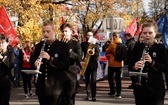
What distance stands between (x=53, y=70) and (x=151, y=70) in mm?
1402

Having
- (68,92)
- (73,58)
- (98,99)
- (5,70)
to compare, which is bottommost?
(98,99)

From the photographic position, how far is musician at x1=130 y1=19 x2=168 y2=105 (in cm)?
496

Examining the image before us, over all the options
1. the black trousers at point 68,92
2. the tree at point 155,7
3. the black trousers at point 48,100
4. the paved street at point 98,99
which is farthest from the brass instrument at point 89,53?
the tree at point 155,7

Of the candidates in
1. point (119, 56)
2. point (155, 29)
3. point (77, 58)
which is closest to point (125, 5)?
point (119, 56)

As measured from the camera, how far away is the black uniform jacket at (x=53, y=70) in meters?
5.37

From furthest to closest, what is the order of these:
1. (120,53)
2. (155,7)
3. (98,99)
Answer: (155,7) < (120,53) < (98,99)

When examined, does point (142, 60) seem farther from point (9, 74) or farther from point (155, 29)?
point (9, 74)

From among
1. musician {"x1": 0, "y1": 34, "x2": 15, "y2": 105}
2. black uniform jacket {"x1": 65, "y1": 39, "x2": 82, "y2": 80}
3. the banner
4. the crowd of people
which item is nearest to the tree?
the banner

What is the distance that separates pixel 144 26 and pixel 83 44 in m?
5.95

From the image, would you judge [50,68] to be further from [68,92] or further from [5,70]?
[68,92]

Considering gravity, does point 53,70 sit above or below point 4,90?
above

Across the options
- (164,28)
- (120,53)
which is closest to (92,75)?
(120,53)

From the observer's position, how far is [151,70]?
5.00 m

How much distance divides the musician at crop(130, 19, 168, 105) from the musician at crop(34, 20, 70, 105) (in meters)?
1.10
